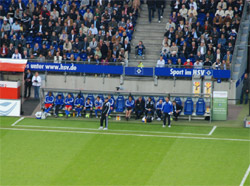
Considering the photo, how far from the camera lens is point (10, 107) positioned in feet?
125

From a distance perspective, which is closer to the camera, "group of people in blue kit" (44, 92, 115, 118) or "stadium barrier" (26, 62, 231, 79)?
"group of people in blue kit" (44, 92, 115, 118)

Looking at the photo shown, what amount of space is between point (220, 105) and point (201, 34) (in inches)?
325

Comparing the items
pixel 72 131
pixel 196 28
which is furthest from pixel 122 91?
pixel 196 28

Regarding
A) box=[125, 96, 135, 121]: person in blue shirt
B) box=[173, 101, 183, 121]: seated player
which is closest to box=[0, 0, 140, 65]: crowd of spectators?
box=[125, 96, 135, 121]: person in blue shirt

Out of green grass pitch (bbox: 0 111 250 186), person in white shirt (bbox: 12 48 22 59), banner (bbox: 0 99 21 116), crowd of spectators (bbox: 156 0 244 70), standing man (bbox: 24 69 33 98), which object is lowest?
green grass pitch (bbox: 0 111 250 186)

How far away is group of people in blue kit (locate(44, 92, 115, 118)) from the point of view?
3762cm

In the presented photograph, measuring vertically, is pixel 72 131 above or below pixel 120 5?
below

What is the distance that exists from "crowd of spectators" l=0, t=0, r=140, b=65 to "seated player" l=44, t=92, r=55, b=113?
16.1ft

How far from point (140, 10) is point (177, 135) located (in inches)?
695

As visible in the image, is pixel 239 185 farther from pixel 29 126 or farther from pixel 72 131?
pixel 29 126

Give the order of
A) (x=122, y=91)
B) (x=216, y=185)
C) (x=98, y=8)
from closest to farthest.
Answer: (x=216, y=185)
(x=122, y=91)
(x=98, y=8)

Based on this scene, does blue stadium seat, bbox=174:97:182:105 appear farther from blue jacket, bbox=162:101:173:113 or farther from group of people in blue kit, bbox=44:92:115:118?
group of people in blue kit, bbox=44:92:115:118

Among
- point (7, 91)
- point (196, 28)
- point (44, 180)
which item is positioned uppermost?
point (196, 28)

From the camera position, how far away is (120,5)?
1874 inches
